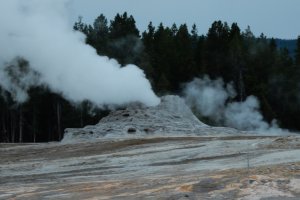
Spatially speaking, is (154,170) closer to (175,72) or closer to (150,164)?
(150,164)

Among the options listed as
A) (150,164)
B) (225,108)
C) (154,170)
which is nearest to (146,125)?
(150,164)

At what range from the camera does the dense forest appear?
2344 inches

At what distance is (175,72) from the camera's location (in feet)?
220

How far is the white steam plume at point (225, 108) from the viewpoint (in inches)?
2261

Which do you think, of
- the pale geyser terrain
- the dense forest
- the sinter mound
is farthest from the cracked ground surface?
the dense forest

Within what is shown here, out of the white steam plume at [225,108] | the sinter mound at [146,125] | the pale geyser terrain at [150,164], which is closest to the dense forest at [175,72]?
the white steam plume at [225,108]

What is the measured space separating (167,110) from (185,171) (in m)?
22.0

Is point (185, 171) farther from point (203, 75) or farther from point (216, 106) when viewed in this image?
point (203, 75)

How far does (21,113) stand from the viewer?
189 feet

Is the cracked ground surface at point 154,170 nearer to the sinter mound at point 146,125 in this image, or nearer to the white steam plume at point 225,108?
the sinter mound at point 146,125

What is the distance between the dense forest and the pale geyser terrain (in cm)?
1655

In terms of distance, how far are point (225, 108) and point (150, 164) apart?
124 feet

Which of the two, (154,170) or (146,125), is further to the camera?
(146,125)

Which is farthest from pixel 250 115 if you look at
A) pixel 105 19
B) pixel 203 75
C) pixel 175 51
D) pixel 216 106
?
pixel 105 19
